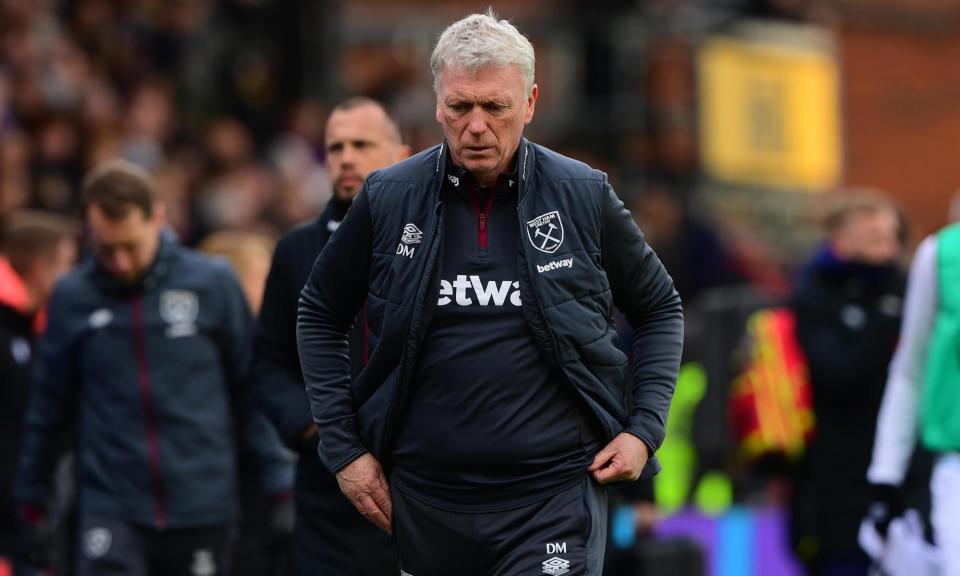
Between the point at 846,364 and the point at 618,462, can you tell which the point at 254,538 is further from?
the point at 618,462

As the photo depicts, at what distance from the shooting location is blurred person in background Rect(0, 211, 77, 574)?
30.2 ft

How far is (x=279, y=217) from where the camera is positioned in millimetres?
16125

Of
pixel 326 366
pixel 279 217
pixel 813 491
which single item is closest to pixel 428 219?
pixel 326 366

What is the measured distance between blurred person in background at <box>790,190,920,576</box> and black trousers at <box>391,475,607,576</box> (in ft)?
14.5

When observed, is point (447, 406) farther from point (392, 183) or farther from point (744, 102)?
point (744, 102)

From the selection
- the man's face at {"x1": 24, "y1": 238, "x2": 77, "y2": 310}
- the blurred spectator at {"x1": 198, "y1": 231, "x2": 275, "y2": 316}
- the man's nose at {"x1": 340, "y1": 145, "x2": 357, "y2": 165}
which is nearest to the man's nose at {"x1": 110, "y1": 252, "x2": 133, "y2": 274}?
the man's nose at {"x1": 340, "y1": 145, "x2": 357, "y2": 165}

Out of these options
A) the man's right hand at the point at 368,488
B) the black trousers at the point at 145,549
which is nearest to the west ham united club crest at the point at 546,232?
the man's right hand at the point at 368,488

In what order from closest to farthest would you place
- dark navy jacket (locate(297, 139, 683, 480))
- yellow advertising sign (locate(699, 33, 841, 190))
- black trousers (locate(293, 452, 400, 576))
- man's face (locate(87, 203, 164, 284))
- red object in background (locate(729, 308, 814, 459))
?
dark navy jacket (locate(297, 139, 683, 480)) < black trousers (locate(293, 452, 400, 576)) < man's face (locate(87, 203, 164, 284)) < red object in background (locate(729, 308, 814, 459)) < yellow advertising sign (locate(699, 33, 841, 190))

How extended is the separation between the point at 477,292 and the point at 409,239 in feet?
0.90

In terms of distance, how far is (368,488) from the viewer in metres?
5.80

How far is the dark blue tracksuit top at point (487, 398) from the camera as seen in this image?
223 inches

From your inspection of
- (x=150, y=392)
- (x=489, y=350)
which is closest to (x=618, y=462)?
(x=489, y=350)

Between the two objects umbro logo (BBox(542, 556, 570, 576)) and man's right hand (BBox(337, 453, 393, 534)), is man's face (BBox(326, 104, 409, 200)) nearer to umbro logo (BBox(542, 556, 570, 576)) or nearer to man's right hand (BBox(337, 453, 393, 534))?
man's right hand (BBox(337, 453, 393, 534))

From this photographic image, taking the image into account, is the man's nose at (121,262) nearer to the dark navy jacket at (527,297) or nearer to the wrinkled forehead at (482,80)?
the dark navy jacket at (527,297)
